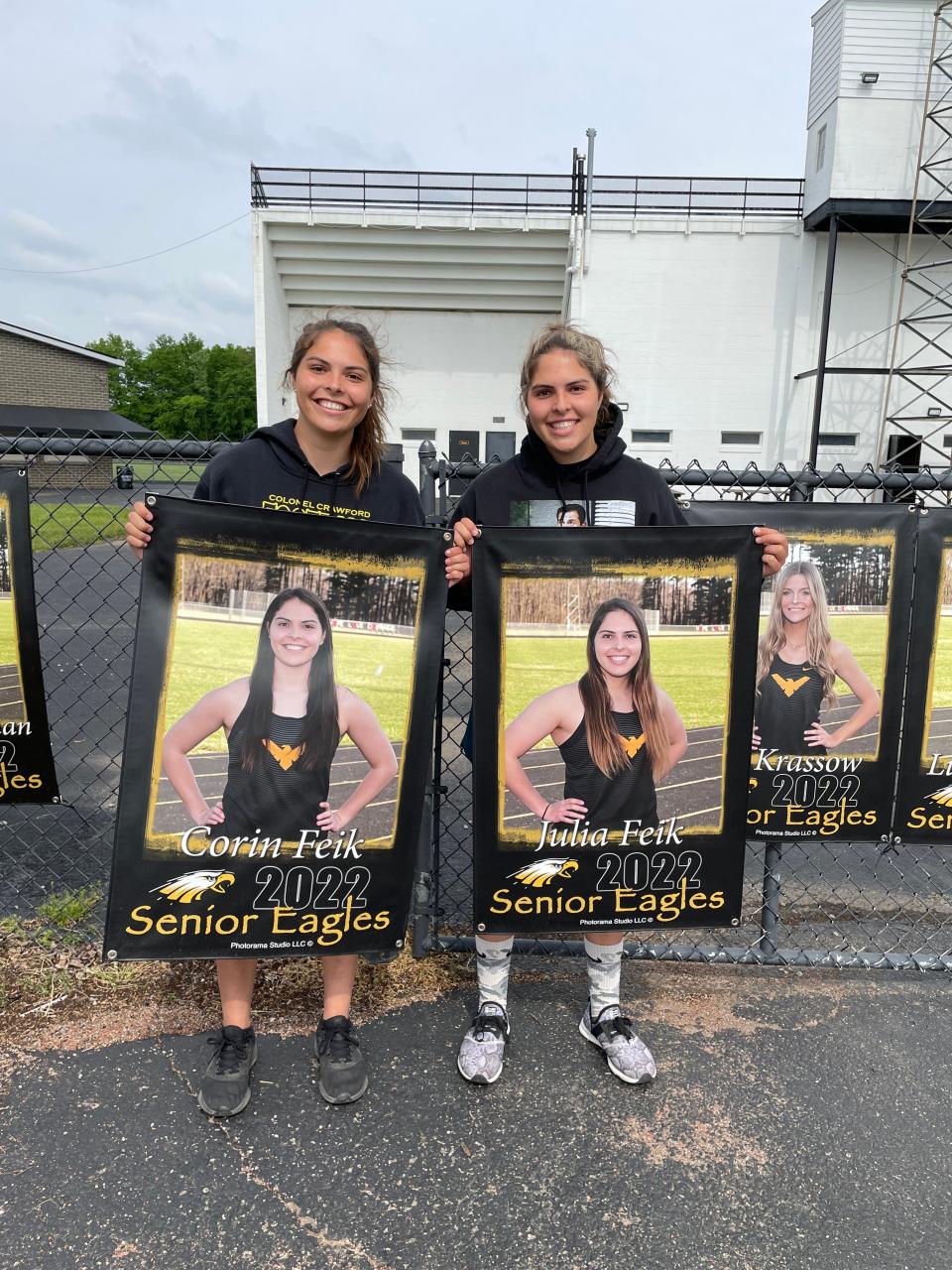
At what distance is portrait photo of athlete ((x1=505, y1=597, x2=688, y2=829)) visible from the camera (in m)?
2.36

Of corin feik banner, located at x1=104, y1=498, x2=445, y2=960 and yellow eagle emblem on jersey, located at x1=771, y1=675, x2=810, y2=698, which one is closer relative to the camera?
corin feik banner, located at x1=104, y1=498, x2=445, y2=960

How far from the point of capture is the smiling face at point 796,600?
2.67 meters

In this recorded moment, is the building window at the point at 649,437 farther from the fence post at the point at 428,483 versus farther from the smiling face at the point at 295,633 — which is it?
the smiling face at the point at 295,633

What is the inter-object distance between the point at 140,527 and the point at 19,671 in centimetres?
91

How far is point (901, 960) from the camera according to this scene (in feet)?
9.90

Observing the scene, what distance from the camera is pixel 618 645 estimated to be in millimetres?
2361

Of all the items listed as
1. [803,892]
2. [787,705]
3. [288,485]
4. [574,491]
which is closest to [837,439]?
[803,892]

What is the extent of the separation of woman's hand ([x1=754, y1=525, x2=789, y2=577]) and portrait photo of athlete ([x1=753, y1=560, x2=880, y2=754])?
10.3 inches

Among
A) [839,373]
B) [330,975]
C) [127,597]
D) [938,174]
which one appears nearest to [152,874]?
[330,975]

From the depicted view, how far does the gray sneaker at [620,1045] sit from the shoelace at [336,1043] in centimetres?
79

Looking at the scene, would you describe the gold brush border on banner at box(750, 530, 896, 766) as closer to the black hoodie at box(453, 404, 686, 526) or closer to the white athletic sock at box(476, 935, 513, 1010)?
the black hoodie at box(453, 404, 686, 526)

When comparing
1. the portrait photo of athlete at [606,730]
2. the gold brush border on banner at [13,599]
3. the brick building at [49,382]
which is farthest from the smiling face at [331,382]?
the brick building at [49,382]

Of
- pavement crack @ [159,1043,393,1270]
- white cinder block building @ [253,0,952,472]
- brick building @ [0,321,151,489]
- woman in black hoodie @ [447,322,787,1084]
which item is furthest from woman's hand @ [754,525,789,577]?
brick building @ [0,321,151,489]

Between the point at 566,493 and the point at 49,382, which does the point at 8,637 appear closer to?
the point at 566,493
